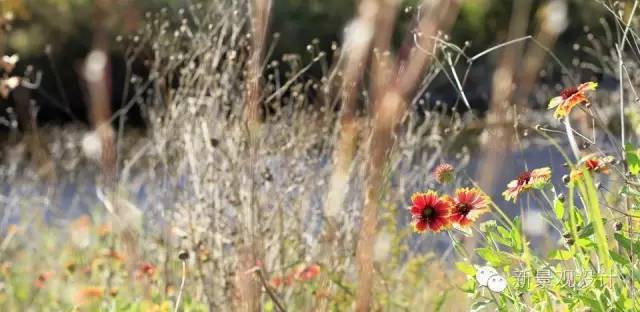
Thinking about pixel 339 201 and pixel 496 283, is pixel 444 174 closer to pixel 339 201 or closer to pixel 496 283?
pixel 496 283

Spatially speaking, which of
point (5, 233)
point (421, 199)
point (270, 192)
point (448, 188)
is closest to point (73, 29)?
point (5, 233)

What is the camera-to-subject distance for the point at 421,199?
1949mm

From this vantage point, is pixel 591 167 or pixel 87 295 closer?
pixel 591 167

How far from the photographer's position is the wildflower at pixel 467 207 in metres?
1.89

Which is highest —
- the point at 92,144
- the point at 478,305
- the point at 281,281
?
the point at 92,144

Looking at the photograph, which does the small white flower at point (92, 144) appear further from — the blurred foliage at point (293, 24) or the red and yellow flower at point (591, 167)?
the blurred foliage at point (293, 24)

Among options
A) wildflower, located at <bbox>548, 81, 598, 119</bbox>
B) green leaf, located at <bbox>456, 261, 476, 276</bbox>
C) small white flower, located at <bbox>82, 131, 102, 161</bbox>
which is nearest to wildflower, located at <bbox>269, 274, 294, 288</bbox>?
small white flower, located at <bbox>82, 131, 102, 161</bbox>

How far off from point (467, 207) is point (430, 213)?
0.23 feet

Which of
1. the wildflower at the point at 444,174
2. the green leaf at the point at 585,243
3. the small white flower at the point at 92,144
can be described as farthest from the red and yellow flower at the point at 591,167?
the small white flower at the point at 92,144

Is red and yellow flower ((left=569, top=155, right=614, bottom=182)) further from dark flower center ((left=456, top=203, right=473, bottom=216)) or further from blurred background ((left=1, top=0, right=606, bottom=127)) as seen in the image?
blurred background ((left=1, top=0, right=606, bottom=127))

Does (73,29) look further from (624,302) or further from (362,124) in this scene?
(624,302)

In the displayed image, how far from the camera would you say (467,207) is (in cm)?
193

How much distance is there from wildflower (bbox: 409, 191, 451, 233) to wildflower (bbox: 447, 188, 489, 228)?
0.01m

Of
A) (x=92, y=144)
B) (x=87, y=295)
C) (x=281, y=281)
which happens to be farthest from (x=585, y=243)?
→ (x=87, y=295)
